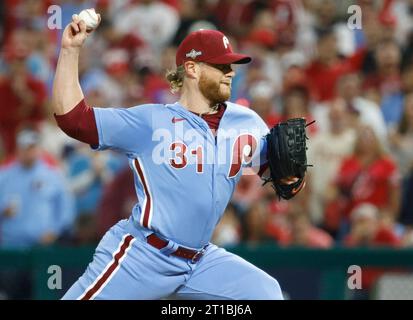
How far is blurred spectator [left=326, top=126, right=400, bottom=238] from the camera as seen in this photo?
936cm

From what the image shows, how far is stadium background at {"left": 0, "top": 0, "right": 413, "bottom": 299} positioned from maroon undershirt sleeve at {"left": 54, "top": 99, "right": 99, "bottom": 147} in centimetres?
301

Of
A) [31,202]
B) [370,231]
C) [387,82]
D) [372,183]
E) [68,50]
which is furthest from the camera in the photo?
[387,82]

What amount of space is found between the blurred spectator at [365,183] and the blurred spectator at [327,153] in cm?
11

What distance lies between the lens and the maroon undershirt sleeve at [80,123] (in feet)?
18.0

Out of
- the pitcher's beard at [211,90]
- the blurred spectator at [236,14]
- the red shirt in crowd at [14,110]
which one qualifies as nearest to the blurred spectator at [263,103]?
the blurred spectator at [236,14]

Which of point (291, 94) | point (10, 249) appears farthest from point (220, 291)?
point (291, 94)

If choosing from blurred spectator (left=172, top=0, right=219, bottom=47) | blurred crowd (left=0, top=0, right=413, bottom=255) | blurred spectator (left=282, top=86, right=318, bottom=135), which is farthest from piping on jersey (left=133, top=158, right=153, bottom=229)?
blurred spectator (left=172, top=0, right=219, bottom=47)

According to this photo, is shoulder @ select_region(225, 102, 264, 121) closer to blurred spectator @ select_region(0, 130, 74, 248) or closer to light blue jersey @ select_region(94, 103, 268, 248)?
light blue jersey @ select_region(94, 103, 268, 248)

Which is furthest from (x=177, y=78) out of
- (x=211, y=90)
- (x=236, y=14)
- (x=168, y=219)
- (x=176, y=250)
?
(x=236, y=14)

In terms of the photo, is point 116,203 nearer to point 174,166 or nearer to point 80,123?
point 174,166

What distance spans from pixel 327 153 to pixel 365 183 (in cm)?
61

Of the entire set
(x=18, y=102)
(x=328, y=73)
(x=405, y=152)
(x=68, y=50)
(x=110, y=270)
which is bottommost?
(x=110, y=270)

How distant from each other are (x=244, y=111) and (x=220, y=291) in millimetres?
1023

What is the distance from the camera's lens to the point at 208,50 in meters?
→ 5.86
